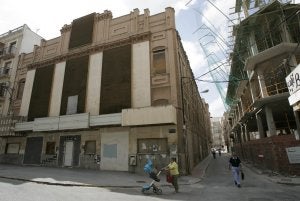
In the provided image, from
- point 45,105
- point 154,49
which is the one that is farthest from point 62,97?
point 154,49

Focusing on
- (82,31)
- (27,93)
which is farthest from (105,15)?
(27,93)

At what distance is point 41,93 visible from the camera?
78.9 ft

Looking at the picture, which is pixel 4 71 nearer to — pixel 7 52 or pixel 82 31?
pixel 7 52

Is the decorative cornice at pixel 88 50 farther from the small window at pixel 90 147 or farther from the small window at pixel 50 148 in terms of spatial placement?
the small window at pixel 90 147

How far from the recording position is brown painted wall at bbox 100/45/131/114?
19.4 m

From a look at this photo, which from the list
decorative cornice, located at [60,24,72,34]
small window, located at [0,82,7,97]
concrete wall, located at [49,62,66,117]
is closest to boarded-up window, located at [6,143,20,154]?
concrete wall, located at [49,62,66,117]

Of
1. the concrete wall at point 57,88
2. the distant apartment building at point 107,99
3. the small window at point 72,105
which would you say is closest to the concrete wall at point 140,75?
the distant apartment building at point 107,99

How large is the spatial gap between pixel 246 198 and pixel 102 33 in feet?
65.1

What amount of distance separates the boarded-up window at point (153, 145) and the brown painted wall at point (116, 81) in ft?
11.5

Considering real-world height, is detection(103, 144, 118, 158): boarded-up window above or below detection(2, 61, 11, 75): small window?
below

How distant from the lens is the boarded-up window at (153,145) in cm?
1702

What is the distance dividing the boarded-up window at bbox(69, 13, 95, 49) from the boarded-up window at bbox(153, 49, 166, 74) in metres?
8.14

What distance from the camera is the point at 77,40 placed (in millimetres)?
24000

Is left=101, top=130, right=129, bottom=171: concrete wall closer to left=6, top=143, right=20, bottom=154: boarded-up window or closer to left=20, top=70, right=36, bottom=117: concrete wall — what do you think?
left=20, top=70, right=36, bottom=117: concrete wall
